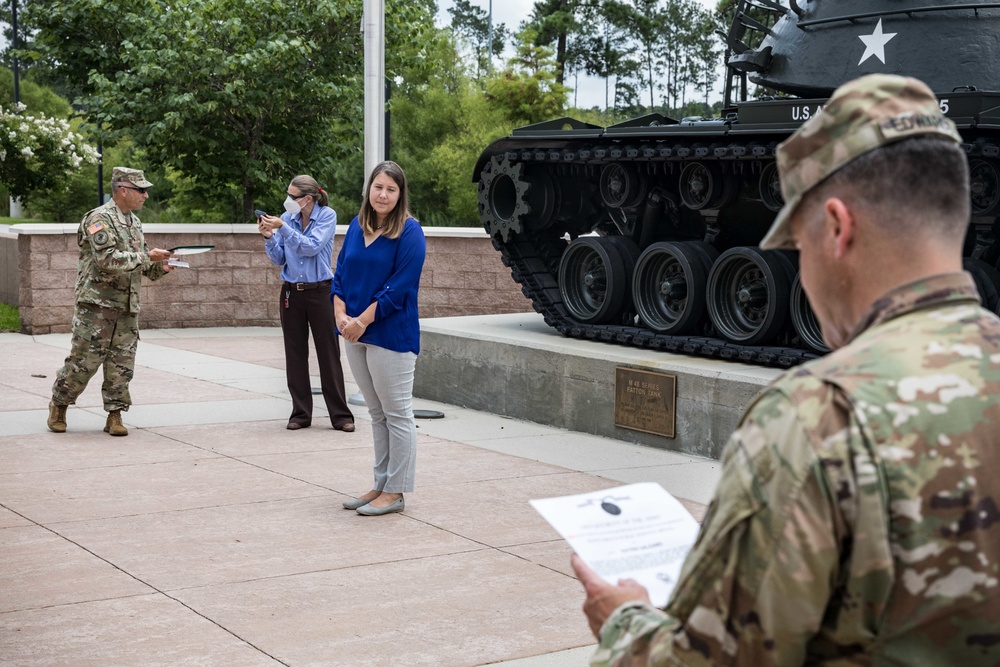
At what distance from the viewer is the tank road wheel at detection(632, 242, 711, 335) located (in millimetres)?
10102

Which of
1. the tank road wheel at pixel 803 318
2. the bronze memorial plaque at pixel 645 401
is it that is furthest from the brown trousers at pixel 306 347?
the tank road wheel at pixel 803 318

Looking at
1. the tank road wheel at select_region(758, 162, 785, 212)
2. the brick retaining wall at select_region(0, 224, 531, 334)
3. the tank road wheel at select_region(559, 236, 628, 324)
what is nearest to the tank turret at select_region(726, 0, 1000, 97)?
the tank road wheel at select_region(758, 162, 785, 212)

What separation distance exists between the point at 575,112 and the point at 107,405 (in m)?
33.2

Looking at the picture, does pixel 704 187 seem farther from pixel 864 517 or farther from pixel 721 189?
pixel 864 517

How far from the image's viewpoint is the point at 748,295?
377 inches

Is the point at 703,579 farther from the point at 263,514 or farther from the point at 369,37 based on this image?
the point at 369,37

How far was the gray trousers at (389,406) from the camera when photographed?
22.7 ft

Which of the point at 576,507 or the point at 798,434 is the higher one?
the point at 798,434

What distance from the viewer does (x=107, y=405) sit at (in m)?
9.30

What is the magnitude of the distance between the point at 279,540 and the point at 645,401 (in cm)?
364

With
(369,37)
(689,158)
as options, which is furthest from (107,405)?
(689,158)

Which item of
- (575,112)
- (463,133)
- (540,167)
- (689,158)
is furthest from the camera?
(575,112)

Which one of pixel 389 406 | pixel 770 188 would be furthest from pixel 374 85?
pixel 389 406

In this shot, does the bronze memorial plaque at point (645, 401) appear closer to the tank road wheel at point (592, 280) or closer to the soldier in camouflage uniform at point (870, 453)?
the tank road wheel at point (592, 280)
